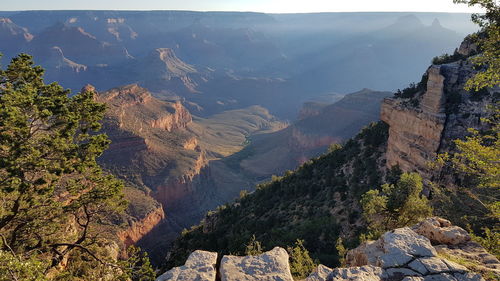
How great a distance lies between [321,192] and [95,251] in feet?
84.6

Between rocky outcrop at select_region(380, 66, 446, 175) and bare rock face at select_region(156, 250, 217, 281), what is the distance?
25.7 meters

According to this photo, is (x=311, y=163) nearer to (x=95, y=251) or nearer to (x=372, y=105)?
(x=95, y=251)

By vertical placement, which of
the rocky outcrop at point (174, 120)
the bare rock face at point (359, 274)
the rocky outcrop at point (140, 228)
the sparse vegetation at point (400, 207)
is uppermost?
the bare rock face at point (359, 274)

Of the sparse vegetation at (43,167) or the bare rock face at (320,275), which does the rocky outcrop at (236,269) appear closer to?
the bare rock face at (320,275)

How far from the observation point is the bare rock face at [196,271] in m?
10.1

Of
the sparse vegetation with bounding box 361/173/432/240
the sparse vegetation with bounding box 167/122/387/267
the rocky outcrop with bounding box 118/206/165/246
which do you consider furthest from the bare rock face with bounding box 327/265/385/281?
the rocky outcrop with bounding box 118/206/165/246

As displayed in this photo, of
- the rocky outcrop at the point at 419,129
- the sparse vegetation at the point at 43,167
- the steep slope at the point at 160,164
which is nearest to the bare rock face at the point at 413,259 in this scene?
the sparse vegetation at the point at 43,167

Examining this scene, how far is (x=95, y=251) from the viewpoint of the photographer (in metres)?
18.5

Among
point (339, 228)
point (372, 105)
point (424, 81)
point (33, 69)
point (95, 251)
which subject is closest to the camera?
point (33, 69)

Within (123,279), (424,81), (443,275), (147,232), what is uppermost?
(424,81)

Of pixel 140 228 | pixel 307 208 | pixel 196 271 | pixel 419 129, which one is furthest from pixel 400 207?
pixel 140 228

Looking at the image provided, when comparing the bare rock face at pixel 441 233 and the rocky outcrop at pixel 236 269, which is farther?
the bare rock face at pixel 441 233

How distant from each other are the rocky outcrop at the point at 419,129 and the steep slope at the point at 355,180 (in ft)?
0.23

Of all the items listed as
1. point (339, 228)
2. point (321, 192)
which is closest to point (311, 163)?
point (321, 192)
